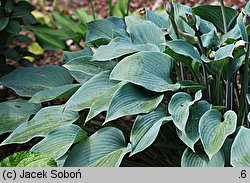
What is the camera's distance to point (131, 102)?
2.68 m

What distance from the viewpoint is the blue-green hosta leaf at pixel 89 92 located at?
280cm

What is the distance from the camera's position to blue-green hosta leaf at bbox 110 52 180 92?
266 cm

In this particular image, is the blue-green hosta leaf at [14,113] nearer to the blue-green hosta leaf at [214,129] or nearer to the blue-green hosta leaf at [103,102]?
the blue-green hosta leaf at [103,102]

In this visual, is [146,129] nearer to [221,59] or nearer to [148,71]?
[148,71]

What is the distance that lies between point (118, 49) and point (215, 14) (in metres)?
0.68

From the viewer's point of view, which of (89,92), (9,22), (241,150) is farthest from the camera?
(9,22)

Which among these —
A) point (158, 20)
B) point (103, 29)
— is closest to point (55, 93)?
point (103, 29)

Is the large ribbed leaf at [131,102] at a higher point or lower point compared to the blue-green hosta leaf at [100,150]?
higher

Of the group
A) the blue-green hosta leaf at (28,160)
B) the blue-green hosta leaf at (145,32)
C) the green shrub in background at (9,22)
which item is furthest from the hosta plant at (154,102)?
the green shrub in background at (9,22)

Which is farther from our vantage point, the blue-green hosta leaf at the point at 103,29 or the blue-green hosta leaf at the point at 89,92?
the blue-green hosta leaf at the point at 103,29

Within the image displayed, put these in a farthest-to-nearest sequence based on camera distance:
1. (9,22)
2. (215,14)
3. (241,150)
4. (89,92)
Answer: (9,22), (215,14), (89,92), (241,150)

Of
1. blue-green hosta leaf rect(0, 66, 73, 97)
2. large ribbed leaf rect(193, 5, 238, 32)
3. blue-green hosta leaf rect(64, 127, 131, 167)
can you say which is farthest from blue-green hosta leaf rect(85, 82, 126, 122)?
large ribbed leaf rect(193, 5, 238, 32)

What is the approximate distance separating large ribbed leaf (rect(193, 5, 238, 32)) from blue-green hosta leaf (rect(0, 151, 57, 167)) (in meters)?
1.28
